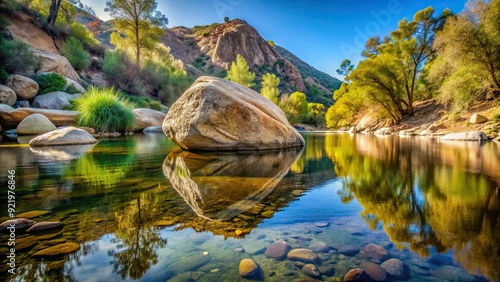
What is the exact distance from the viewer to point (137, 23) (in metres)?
25.4

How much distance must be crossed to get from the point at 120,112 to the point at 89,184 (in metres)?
10.7

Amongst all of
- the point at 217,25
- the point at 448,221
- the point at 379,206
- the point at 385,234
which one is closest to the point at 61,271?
the point at 385,234

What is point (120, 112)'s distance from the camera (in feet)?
39.7

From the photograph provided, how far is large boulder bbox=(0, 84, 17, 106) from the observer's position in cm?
1041

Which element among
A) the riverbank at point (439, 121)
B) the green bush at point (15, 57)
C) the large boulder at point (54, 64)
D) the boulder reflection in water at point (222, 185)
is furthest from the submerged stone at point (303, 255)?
the large boulder at point (54, 64)

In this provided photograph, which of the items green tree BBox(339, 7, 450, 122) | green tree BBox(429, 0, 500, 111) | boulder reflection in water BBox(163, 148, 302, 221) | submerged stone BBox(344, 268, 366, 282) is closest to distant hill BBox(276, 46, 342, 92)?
green tree BBox(339, 7, 450, 122)

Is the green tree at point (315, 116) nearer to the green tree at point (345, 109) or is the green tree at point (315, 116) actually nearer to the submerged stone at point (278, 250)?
the green tree at point (345, 109)

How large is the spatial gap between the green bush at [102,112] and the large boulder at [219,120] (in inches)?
271

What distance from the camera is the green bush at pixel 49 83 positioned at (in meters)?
12.7

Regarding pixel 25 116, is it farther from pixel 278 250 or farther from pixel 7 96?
pixel 278 250

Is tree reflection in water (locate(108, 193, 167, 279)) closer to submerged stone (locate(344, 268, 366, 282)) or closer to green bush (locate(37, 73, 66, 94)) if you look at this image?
submerged stone (locate(344, 268, 366, 282))

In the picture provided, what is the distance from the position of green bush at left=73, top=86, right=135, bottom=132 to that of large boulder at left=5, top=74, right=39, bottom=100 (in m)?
2.03

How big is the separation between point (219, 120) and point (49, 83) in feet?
41.3

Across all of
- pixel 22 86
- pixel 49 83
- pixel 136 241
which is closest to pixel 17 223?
pixel 136 241
